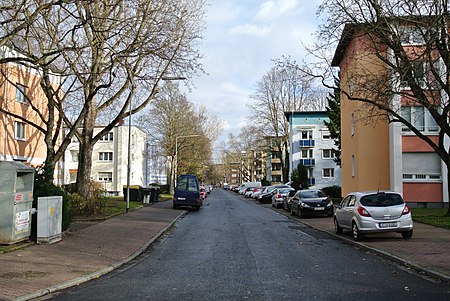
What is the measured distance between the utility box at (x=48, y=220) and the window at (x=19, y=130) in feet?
74.3

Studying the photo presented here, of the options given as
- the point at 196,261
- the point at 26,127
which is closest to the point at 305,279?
the point at 196,261

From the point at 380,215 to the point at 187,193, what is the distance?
70.1 feet

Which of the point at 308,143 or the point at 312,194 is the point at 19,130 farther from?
the point at 308,143

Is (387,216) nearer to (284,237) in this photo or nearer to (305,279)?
(284,237)

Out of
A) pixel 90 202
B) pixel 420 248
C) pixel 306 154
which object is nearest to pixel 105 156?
pixel 306 154

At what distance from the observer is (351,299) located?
7.31 m

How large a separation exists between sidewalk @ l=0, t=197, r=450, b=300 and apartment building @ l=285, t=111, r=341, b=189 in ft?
182

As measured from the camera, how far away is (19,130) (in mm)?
36125

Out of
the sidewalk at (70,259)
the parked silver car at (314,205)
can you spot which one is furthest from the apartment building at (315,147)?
the sidewalk at (70,259)

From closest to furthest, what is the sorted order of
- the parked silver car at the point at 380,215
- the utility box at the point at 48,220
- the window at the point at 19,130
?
the utility box at the point at 48,220 → the parked silver car at the point at 380,215 → the window at the point at 19,130

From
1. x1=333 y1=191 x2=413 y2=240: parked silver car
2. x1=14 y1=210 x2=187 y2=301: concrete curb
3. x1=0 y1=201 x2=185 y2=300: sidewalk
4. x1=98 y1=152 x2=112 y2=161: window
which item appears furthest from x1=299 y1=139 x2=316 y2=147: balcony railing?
x1=14 y1=210 x2=187 y2=301: concrete curb

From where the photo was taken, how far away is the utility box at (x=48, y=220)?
14172 mm

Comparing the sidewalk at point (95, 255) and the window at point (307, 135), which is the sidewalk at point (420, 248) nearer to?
the sidewalk at point (95, 255)

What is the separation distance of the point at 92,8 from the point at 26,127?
19.5m
